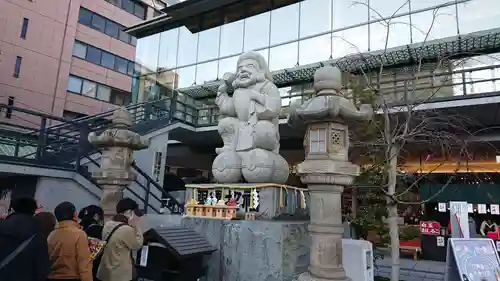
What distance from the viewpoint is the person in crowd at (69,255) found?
3.67 m

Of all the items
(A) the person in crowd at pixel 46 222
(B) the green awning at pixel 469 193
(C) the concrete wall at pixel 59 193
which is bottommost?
(A) the person in crowd at pixel 46 222

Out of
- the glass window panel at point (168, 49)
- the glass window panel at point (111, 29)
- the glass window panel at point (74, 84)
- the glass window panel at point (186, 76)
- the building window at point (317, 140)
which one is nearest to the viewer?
the building window at point (317, 140)

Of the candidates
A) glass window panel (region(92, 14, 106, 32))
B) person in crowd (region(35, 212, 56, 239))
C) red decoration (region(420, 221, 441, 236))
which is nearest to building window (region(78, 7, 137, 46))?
glass window panel (region(92, 14, 106, 32))

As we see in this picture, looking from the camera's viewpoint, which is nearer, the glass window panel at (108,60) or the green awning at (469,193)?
the green awning at (469,193)

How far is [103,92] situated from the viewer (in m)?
25.4

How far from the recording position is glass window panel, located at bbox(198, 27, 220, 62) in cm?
1889

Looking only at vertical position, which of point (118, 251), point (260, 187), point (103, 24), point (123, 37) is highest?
point (103, 24)

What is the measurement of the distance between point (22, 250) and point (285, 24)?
615 inches

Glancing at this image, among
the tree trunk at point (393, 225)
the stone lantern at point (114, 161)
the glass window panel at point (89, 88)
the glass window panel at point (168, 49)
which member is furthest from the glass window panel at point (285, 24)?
the glass window panel at point (89, 88)

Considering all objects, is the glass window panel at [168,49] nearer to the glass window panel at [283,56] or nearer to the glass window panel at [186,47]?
the glass window panel at [186,47]

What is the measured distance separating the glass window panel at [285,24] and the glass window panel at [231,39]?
1.42 m

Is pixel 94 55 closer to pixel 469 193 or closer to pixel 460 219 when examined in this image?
pixel 469 193

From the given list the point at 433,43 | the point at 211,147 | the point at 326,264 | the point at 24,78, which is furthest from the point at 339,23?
the point at 24,78

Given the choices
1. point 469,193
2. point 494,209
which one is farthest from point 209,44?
point 494,209
